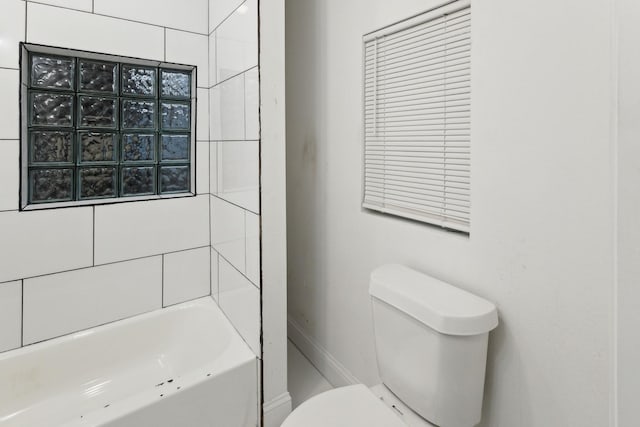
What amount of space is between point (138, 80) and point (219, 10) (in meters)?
0.56

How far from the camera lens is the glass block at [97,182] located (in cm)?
170

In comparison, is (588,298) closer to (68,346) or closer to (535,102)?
(535,102)

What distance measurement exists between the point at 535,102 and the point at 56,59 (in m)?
1.98

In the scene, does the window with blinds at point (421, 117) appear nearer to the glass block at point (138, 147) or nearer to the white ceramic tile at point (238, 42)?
the white ceramic tile at point (238, 42)

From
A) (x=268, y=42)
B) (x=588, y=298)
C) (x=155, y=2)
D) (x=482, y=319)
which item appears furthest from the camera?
(x=155, y=2)

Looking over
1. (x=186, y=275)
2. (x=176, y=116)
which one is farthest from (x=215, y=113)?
(x=186, y=275)

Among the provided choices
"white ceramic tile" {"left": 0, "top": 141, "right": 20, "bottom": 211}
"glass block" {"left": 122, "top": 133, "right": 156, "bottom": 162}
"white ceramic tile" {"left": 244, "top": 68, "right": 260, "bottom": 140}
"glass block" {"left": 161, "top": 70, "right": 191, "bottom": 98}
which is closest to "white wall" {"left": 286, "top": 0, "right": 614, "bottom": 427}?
"white ceramic tile" {"left": 244, "top": 68, "right": 260, "bottom": 140}

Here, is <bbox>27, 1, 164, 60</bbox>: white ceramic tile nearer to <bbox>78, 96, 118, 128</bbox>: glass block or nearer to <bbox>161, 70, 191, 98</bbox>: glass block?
<bbox>161, 70, 191, 98</bbox>: glass block

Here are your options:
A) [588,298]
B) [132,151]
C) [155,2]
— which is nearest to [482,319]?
[588,298]

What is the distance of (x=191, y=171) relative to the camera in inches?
78.0

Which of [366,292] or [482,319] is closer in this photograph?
[482,319]

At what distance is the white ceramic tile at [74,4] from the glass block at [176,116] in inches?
20.2

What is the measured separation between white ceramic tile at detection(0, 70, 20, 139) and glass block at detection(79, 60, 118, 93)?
0.84 feet

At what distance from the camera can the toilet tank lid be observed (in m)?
0.97
